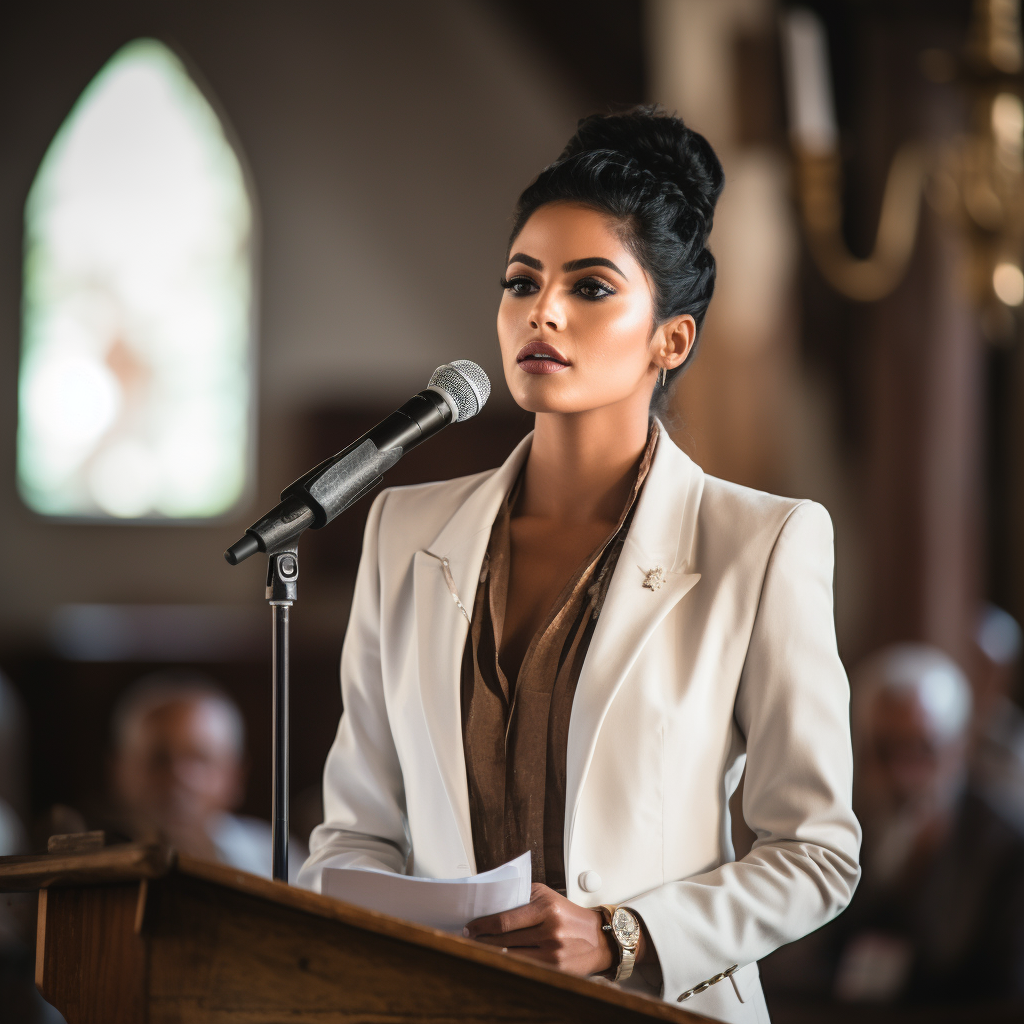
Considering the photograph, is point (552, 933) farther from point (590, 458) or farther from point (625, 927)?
point (590, 458)

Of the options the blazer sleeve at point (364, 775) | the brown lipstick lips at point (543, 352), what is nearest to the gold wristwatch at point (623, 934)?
the blazer sleeve at point (364, 775)

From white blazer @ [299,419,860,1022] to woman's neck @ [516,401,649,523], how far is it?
0.04 m

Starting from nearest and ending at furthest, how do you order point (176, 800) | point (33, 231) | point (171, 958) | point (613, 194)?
point (171, 958) → point (613, 194) → point (176, 800) → point (33, 231)

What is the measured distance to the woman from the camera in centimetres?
126

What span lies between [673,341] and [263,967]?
2.49 feet

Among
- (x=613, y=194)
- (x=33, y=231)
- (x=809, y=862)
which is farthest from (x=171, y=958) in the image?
(x=33, y=231)

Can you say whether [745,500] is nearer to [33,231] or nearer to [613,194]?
[613,194]

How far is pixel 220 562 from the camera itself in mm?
7504

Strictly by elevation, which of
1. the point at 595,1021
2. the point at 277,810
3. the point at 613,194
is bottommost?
the point at 595,1021

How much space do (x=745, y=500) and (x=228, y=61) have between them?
6936 mm

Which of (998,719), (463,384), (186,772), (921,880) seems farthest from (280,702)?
(998,719)

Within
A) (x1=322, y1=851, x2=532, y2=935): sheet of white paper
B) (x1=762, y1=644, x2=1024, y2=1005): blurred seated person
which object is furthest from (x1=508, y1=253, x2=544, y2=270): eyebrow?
(x1=762, y1=644, x2=1024, y2=1005): blurred seated person

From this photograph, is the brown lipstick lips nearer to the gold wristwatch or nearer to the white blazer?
the white blazer

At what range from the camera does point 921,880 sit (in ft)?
10.4
